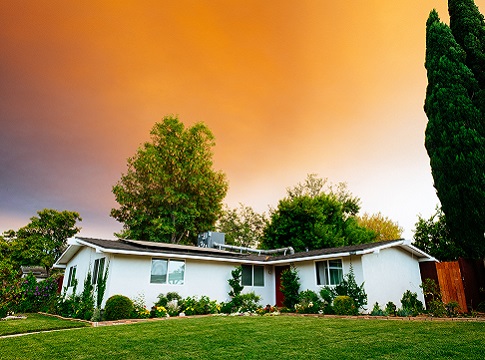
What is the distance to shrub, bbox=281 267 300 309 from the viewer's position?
1608 centimetres

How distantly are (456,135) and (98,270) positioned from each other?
56.2 feet

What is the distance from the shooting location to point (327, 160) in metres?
21.6

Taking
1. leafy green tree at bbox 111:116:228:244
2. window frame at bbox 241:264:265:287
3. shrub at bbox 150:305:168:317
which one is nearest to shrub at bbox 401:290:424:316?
window frame at bbox 241:264:265:287

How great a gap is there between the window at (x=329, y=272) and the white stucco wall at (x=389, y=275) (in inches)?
55.6

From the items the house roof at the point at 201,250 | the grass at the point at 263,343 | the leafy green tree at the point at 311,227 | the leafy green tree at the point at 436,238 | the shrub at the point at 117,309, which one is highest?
the leafy green tree at the point at 311,227

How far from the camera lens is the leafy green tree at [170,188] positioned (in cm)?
2852

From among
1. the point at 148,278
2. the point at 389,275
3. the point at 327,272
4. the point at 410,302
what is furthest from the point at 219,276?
the point at 410,302

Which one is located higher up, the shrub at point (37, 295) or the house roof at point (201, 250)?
the house roof at point (201, 250)

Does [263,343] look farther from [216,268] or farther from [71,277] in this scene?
[71,277]

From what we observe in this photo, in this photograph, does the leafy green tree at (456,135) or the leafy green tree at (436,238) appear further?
the leafy green tree at (436,238)

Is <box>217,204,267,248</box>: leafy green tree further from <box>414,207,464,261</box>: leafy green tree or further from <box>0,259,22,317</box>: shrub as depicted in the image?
<box>0,259,22,317</box>: shrub

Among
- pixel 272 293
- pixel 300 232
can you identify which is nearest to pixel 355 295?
pixel 272 293

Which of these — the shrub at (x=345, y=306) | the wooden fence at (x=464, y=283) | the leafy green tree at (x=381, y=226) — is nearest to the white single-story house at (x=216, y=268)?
the shrub at (x=345, y=306)

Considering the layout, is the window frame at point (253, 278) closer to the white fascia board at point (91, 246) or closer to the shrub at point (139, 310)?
the shrub at point (139, 310)
